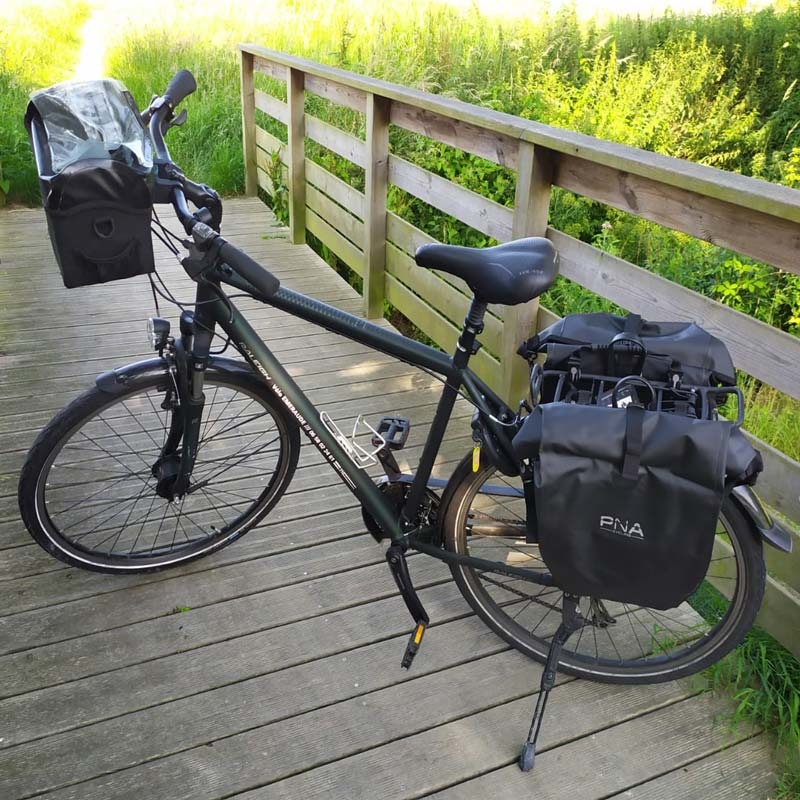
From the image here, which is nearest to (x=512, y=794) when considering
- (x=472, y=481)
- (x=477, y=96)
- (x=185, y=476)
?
(x=472, y=481)

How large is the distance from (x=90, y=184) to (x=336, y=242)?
9.69 feet

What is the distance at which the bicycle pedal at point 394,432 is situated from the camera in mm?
1990

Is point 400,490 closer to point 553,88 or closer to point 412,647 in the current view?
point 412,647

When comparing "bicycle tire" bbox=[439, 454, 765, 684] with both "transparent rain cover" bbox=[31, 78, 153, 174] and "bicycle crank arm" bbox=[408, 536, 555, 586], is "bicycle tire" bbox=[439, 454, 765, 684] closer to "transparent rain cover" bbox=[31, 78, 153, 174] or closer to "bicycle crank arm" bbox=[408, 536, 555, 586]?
"bicycle crank arm" bbox=[408, 536, 555, 586]

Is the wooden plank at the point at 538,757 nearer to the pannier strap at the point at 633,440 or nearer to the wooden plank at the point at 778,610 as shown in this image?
the wooden plank at the point at 778,610

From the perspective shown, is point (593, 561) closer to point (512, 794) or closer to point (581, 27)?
point (512, 794)

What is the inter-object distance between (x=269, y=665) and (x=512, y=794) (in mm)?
671

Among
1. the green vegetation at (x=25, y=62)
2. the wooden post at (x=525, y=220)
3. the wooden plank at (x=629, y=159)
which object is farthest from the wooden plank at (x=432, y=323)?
the green vegetation at (x=25, y=62)

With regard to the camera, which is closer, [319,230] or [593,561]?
[593,561]

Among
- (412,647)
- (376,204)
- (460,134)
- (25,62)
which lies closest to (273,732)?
(412,647)

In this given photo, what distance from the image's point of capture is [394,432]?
202 centimetres

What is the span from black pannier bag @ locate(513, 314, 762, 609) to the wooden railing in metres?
0.34

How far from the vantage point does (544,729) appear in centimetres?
188

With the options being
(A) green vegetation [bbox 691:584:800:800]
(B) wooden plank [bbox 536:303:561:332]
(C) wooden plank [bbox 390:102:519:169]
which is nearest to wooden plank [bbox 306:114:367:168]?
(C) wooden plank [bbox 390:102:519:169]
